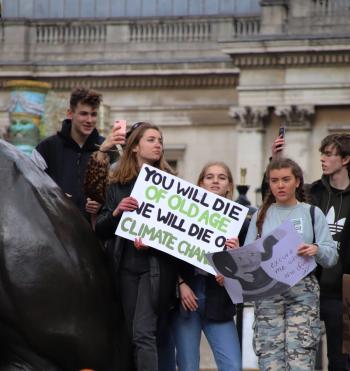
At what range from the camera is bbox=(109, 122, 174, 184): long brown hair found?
798 cm

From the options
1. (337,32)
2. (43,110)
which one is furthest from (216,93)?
(43,110)

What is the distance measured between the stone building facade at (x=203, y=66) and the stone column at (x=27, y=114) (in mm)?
1666

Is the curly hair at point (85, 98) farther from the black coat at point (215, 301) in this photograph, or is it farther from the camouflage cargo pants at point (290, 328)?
the camouflage cargo pants at point (290, 328)

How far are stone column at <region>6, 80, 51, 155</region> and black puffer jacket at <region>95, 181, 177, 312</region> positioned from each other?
23.0m

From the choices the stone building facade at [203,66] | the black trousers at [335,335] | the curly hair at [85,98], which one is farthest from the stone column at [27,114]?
the curly hair at [85,98]

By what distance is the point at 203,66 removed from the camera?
40.4 meters

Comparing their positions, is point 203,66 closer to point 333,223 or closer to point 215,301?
point 333,223

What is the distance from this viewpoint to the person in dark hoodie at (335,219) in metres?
8.67

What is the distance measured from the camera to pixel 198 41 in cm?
4138

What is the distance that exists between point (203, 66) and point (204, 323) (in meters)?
32.2

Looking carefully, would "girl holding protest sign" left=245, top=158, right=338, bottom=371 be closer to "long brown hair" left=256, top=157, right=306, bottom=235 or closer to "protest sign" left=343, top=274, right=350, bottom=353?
"long brown hair" left=256, top=157, right=306, bottom=235

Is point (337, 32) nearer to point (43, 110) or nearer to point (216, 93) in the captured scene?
point (216, 93)

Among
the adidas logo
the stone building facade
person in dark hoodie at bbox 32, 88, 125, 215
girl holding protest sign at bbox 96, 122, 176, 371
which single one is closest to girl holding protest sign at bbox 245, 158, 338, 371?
girl holding protest sign at bbox 96, 122, 176, 371

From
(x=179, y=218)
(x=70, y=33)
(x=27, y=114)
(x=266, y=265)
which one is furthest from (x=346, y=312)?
(x=70, y=33)
